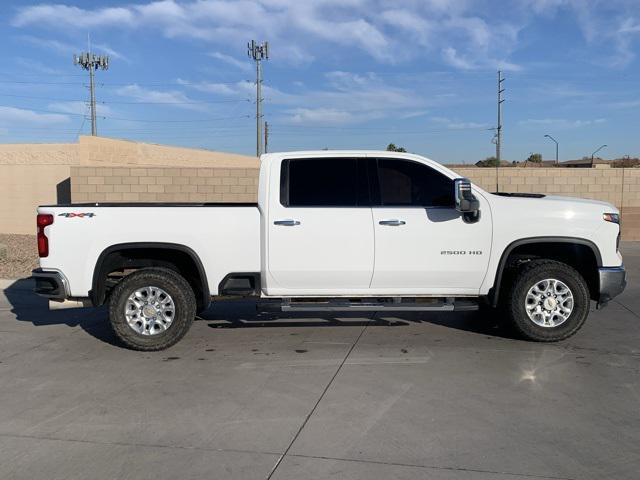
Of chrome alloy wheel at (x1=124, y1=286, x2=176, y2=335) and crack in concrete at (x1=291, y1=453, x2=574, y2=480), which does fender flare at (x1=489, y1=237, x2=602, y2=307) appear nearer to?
crack in concrete at (x1=291, y1=453, x2=574, y2=480)

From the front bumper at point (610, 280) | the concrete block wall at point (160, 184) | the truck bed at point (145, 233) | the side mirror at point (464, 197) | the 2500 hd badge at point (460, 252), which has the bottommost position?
the front bumper at point (610, 280)

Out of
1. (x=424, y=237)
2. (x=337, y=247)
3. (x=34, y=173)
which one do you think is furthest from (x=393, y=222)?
(x=34, y=173)

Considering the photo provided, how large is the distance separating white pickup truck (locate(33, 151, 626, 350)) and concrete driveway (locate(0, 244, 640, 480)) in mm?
509

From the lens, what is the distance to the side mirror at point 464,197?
6.29 m

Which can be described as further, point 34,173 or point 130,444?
point 34,173

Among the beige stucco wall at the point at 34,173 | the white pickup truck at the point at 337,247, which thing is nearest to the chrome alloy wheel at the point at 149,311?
the white pickup truck at the point at 337,247

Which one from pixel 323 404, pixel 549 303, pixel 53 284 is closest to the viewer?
pixel 323 404

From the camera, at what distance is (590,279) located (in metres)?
6.96

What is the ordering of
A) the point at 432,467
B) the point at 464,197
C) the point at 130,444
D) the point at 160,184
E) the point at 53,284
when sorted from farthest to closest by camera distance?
1. the point at 160,184
2. the point at 53,284
3. the point at 464,197
4. the point at 130,444
5. the point at 432,467

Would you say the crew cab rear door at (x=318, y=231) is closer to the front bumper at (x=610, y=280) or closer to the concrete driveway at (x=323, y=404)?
the concrete driveway at (x=323, y=404)

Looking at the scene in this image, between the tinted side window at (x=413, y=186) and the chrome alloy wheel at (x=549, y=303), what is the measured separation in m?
1.37

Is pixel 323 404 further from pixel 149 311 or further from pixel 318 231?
pixel 149 311

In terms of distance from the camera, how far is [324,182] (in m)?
6.73

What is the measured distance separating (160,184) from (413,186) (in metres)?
10.7
